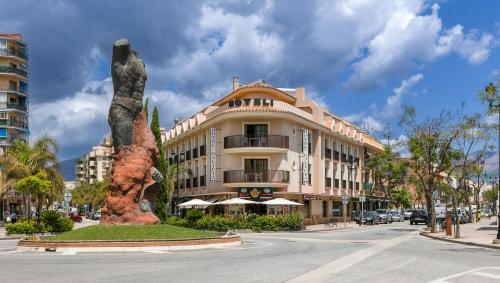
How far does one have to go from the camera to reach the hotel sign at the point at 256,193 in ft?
170

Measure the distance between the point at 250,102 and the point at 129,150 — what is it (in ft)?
90.2

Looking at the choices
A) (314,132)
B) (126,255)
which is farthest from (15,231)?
(314,132)

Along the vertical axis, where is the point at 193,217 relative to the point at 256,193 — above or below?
below

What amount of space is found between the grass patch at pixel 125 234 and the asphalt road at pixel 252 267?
208 centimetres

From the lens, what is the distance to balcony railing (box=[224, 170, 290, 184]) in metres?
52.3

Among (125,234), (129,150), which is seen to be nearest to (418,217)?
(129,150)

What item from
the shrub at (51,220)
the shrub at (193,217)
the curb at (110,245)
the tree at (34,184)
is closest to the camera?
the curb at (110,245)

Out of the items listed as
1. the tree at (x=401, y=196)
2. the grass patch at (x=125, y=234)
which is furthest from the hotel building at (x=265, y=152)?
the grass patch at (x=125, y=234)

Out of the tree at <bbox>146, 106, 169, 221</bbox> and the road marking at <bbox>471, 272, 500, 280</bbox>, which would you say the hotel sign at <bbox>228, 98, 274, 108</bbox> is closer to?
the tree at <bbox>146, 106, 169, 221</bbox>

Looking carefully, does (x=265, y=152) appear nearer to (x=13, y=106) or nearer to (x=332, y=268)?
(x=332, y=268)

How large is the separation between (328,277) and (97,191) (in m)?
106

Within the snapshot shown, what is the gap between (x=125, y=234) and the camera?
2414cm

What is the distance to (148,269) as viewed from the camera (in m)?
16.1

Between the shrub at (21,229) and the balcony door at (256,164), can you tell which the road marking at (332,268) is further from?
the balcony door at (256,164)
